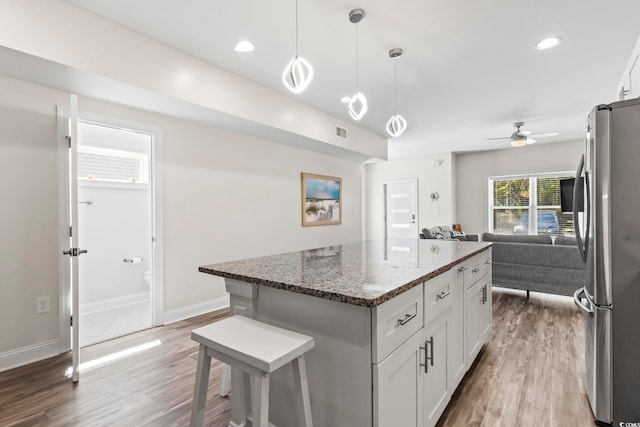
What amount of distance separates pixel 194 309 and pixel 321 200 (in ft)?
8.82

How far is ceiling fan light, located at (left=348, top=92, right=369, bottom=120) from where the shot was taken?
2345 mm

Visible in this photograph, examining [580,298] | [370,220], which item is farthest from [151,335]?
[370,220]

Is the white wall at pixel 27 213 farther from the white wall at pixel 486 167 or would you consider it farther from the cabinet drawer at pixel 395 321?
the white wall at pixel 486 167

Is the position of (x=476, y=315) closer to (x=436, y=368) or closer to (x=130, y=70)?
(x=436, y=368)

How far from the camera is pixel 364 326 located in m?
1.15

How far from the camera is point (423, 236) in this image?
481 cm

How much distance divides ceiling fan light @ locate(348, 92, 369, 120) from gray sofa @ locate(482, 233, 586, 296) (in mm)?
3000

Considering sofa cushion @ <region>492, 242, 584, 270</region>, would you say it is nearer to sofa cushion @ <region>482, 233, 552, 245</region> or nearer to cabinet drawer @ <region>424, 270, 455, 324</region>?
sofa cushion @ <region>482, 233, 552, 245</region>

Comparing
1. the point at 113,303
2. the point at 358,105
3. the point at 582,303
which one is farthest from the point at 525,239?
the point at 113,303

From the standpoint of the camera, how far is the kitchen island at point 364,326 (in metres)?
1.16

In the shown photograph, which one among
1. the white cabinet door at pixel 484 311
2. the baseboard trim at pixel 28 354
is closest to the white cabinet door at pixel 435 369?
the white cabinet door at pixel 484 311

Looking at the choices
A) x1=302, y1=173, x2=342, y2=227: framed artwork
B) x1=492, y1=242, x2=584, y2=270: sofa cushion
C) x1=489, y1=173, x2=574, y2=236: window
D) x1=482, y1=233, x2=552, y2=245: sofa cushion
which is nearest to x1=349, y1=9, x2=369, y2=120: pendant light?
x1=302, y1=173, x2=342, y2=227: framed artwork

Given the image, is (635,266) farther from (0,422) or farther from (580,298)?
(0,422)

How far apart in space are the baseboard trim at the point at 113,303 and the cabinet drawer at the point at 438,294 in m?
4.07
